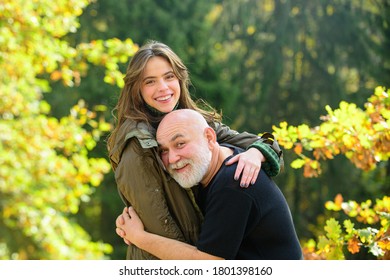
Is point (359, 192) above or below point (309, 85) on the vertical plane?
below

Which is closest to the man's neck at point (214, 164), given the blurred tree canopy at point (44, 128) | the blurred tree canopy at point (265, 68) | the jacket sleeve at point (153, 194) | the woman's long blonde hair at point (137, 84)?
the jacket sleeve at point (153, 194)

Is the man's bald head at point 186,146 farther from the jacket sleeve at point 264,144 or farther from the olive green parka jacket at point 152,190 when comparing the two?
the jacket sleeve at point 264,144

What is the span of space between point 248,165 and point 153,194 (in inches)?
16.0

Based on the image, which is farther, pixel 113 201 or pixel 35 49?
pixel 113 201

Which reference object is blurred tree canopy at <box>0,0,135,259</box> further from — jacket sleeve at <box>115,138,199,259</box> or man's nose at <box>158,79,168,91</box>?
jacket sleeve at <box>115,138,199,259</box>

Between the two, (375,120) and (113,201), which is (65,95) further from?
(375,120)

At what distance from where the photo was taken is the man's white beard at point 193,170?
2645mm

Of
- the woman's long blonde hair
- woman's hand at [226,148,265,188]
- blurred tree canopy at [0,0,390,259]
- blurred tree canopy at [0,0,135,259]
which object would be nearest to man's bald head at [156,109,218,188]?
woman's hand at [226,148,265,188]

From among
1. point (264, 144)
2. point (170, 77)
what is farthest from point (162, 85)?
point (264, 144)

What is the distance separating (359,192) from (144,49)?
1114 cm

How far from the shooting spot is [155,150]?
272cm

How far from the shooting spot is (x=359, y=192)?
13.4 m


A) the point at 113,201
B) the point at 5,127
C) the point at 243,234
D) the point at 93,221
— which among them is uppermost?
the point at 243,234

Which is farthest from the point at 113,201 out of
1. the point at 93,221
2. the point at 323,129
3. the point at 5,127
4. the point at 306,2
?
the point at 323,129
